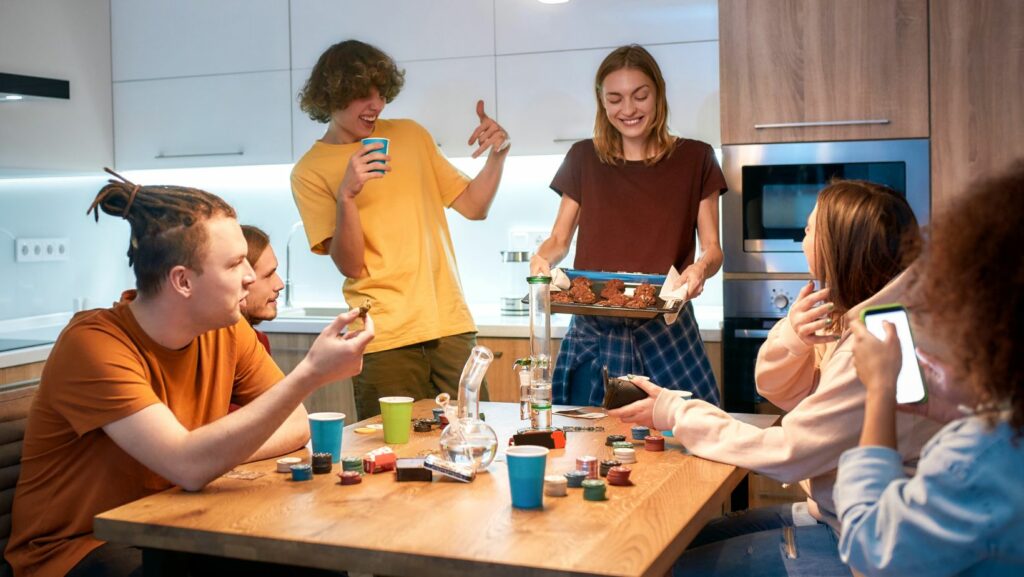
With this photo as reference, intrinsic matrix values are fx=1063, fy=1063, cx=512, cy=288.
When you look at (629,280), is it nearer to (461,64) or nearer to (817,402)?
(817,402)

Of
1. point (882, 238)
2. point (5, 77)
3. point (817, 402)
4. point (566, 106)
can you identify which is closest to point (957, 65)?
point (566, 106)

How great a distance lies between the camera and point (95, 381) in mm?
1760

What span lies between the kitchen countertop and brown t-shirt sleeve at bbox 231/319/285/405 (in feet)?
4.88

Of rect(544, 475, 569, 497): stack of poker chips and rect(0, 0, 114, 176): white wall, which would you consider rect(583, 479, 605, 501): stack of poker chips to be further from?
rect(0, 0, 114, 176): white wall

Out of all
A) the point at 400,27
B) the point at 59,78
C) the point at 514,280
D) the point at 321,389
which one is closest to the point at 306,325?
the point at 321,389

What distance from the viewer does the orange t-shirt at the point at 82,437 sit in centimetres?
176

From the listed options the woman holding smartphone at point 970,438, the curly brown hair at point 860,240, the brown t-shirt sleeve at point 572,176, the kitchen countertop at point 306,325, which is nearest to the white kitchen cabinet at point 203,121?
the kitchen countertop at point 306,325

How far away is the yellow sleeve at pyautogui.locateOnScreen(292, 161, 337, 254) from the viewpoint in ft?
10.1

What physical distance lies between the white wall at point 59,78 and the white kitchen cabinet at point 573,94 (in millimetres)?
1713

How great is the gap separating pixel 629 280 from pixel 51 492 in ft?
4.97

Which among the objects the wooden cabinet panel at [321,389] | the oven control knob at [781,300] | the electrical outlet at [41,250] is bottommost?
the wooden cabinet panel at [321,389]

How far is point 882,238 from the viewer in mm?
1866

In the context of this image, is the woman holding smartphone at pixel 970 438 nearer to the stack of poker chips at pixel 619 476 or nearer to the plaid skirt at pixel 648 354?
the stack of poker chips at pixel 619 476

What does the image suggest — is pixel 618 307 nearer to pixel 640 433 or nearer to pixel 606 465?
pixel 640 433
